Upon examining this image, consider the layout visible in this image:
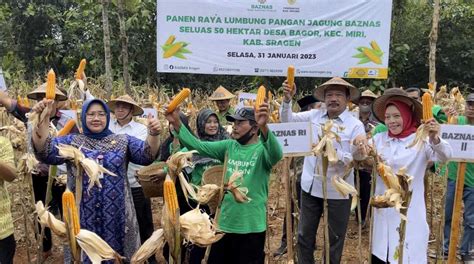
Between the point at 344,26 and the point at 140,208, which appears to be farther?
the point at 344,26

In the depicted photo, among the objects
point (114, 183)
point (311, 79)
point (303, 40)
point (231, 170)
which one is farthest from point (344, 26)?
point (114, 183)

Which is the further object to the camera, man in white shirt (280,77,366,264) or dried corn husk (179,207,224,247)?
man in white shirt (280,77,366,264)

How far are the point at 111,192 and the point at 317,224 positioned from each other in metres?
1.50

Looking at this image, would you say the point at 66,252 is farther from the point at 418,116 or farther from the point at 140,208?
the point at 418,116

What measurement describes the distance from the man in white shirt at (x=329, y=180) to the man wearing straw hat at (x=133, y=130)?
126 centimetres

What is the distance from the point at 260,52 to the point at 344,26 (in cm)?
132

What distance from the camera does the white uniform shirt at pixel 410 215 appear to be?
8.73 ft

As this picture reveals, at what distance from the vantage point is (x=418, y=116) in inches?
110

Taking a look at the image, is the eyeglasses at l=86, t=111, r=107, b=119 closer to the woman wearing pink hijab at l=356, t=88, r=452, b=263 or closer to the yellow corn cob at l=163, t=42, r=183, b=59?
the woman wearing pink hijab at l=356, t=88, r=452, b=263

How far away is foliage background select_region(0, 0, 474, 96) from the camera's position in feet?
35.3

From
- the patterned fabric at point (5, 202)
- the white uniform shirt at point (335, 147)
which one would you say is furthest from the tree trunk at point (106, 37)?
the patterned fabric at point (5, 202)

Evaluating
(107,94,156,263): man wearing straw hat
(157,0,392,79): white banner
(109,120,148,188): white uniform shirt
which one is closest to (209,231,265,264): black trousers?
(107,94,156,263): man wearing straw hat

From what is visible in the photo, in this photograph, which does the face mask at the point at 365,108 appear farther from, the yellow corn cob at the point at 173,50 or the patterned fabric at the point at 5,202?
the patterned fabric at the point at 5,202

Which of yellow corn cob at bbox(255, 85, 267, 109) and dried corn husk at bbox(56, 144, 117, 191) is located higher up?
yellow corn cob at bbox(255, 85, 267, 109)
